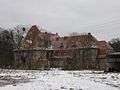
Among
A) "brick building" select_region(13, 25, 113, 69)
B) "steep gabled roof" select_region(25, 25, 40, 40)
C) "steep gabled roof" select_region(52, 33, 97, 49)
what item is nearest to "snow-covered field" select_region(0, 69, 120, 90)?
"brick building" select_region(13, 25, 113, 69)

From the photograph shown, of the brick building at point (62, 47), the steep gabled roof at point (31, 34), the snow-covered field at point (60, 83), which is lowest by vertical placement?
the snow-covered field at point (60, 83)

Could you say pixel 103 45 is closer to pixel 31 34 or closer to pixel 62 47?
pixel 62 47

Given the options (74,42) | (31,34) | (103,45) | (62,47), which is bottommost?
(62,47)

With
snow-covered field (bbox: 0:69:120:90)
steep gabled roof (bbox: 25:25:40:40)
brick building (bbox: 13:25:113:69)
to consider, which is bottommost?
→ snow-covered field (bbox: 0:69:120:90)

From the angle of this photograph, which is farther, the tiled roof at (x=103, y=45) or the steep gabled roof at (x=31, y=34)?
the tiled roof at (x=103, y=45)

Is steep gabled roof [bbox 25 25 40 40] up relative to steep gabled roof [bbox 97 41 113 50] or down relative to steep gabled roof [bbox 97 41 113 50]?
up

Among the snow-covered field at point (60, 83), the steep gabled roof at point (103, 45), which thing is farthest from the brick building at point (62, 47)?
the snow-covered field at point (60, 83)

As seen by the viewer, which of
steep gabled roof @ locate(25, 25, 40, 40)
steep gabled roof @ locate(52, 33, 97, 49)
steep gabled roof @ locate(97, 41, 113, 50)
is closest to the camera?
steep gabled roof @ locate(25, 25, 40, 40)

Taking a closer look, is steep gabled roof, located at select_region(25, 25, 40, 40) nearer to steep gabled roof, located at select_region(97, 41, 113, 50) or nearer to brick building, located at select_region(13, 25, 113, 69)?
brick building, located at select_region(13, 25, 113, 69)

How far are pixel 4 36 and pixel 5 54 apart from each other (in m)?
5.47

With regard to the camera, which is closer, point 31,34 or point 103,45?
point 31,34

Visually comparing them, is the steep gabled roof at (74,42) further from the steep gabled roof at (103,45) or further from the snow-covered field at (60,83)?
the snow-covered field at (60,83)

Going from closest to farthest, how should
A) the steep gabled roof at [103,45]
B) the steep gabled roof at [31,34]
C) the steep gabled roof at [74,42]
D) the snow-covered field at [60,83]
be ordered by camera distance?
the snow-covered field at [60,83] → the steep gabled roof at [31,34] → the steep gabled roof at [74,42] → the steep gabled roof at [103,45]

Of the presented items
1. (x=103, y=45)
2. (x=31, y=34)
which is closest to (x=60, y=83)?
(x=31, y=34)
